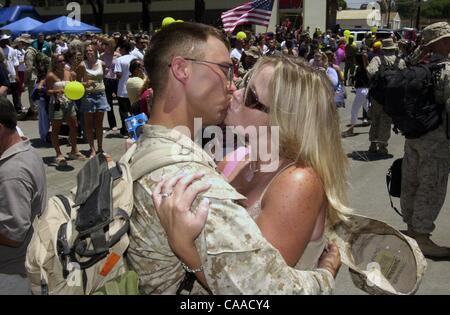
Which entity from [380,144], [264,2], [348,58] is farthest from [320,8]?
[380,144]

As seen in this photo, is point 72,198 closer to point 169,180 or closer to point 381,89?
point 169,180

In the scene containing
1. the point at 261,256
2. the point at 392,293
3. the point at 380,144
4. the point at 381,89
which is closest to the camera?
the point at 261,256

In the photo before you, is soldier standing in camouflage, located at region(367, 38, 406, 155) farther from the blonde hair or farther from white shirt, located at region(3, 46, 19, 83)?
white shirt, located at region(3, 46, 19, 83)

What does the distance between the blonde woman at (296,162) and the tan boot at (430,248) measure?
3016 millimetres

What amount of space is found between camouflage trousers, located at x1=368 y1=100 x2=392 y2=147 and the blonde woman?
6.93 meters

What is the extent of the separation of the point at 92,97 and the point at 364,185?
488 cm

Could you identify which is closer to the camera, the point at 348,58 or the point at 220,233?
the point at 220,233

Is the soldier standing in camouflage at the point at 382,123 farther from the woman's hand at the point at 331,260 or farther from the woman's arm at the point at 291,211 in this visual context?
the woman's arm at the point at 291,211

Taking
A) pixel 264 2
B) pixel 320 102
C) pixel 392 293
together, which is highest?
pixel 264 2

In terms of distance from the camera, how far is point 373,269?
196 centimetres

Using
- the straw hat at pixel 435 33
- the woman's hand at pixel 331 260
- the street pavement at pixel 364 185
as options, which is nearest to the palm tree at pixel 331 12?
the street pavement at pixel 364 185

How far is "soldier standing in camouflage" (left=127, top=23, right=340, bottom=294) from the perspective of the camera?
1.33 meters

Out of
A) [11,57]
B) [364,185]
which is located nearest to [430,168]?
[364,185]
